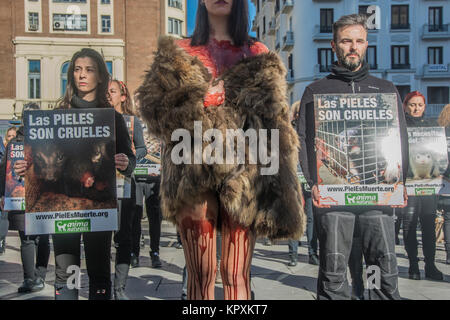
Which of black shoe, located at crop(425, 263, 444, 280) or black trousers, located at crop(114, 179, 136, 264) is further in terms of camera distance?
black shoe, located at crop(425, 263, 444, 280)

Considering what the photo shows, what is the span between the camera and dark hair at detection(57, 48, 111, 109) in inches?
149

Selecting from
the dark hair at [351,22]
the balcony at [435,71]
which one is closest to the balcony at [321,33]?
the balcony at [435,71]

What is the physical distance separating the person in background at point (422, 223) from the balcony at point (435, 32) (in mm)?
40151

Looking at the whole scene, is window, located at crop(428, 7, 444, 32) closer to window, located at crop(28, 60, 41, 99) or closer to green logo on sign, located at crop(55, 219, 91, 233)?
window, located at crop(28, 60, 41, 99)

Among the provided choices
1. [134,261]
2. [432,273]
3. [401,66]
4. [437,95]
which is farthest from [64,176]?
[437,95]

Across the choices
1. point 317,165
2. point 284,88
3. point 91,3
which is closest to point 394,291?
point 317,165

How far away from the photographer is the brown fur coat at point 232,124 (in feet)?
7.86

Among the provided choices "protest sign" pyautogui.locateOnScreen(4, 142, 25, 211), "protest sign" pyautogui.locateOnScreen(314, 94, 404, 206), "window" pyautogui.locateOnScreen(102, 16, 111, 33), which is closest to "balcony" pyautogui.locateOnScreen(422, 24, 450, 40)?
"window" pyautogui.locateOnScreen(102, 16, 111, 33)

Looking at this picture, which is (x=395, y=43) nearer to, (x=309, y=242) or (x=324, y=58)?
(x=324, y=58)

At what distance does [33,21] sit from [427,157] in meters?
31.1

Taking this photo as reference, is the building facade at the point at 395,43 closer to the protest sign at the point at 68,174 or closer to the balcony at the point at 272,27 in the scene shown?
the balcony at the point at 272,27

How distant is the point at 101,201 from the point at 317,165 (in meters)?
1.52

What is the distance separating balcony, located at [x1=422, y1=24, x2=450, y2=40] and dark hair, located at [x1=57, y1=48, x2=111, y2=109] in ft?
141
